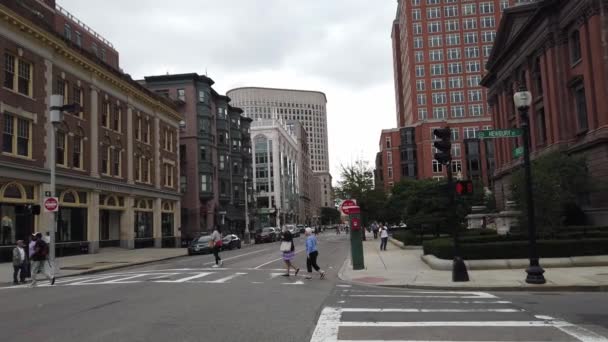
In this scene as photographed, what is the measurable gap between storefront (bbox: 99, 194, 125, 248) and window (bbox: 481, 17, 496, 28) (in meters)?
91.5

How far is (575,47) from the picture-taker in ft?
133

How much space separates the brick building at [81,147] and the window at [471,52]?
76.7 metres

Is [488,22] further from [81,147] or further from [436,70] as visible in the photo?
[81,147]

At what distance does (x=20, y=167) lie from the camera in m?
29.8

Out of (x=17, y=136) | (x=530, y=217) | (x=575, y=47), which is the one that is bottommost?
(x=530, y=217)

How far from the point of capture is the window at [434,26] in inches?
4441

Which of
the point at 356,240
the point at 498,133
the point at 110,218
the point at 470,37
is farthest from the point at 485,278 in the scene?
the point at 470,37

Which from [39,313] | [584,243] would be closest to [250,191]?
[584,243]

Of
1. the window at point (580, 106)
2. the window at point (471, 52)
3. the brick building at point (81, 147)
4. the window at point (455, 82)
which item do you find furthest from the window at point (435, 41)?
the window at point (580, 106)

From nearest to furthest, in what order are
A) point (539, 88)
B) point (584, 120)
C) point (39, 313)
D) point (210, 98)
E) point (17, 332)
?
point (17, 332)
point (39, 313)
point (584, 120)
point (539, 88)
point (210, 98)

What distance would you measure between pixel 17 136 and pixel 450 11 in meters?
99.0

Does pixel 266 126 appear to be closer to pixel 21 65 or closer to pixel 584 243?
pixel 21 65

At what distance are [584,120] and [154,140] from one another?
3492 cm

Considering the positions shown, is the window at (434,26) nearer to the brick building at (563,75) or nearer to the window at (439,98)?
the window at (439,98)
